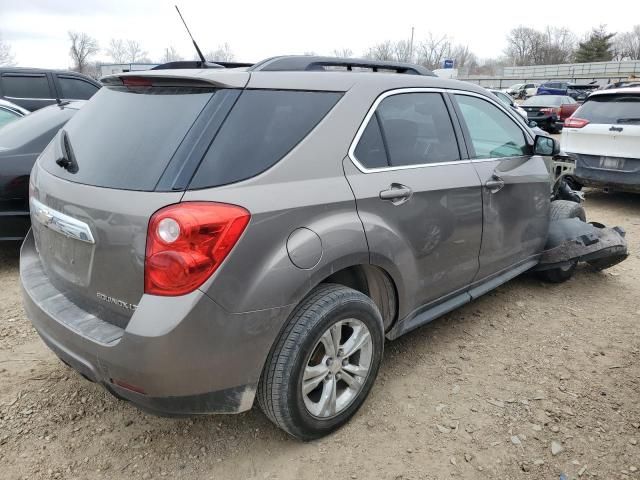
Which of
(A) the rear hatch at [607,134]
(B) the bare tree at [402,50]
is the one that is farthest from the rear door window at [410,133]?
(B) the bare tree at [402,50]

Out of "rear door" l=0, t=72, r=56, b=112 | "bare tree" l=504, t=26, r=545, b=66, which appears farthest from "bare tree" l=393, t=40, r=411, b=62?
"rear door" l=0, t=72, r=56, b=112

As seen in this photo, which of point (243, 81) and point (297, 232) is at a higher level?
point (243, 81)

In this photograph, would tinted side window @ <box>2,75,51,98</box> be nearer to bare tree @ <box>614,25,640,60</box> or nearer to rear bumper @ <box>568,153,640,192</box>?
rear bumper @ <box>568,153,640,192</box>

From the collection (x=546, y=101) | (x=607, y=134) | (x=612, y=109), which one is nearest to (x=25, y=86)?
(x=607, y=134)

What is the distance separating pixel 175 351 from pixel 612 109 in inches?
294

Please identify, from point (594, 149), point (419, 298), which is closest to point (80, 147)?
point (419, 298)

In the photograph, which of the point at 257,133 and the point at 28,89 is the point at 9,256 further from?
the point at 28,89

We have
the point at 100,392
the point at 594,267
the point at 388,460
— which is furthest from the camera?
the point at 594,267

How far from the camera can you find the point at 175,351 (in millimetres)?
1898

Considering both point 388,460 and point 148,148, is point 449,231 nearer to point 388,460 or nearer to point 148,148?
point 388,460

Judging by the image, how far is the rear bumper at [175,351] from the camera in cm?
189

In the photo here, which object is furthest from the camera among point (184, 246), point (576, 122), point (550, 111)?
point (550, 111)

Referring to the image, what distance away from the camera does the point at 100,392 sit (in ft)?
9.24

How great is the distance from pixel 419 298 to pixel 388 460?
3.04 feet
